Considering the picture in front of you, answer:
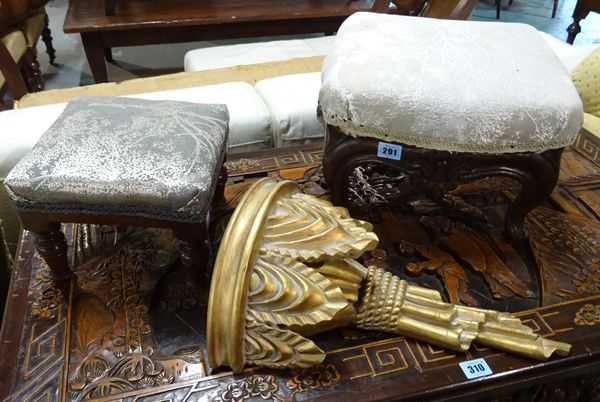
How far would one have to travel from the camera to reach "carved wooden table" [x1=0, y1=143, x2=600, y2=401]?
0.82 m

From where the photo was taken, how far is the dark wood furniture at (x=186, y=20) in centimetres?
223

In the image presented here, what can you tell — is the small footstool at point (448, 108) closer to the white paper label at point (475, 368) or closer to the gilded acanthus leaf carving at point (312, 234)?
the gilded acanthus leaf carving at point (312, 234)

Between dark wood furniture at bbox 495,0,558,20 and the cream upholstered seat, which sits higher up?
the cream upholstered seat

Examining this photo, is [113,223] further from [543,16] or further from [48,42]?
[543,16]

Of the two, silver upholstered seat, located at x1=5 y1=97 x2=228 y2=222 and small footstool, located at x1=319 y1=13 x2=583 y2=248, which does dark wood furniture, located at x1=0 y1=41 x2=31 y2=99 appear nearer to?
silver upholstered seat, located at x1=5 y1=97 x2=228 y2=222

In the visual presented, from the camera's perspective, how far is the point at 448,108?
92cm

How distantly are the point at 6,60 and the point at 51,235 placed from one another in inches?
39.7

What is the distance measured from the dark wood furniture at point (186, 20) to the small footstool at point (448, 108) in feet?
3.82

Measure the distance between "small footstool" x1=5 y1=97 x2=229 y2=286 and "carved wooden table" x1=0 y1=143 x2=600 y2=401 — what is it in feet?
0.34

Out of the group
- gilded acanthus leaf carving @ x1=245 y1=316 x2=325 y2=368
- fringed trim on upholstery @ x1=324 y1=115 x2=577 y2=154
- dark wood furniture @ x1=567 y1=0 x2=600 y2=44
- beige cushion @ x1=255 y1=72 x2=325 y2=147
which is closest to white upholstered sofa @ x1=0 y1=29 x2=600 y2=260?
beige cushion @ x1=255 y1=72 x2=325 y2=147

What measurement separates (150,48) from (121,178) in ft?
8.46

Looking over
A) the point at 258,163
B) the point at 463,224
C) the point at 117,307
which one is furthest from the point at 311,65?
the point at 117,307

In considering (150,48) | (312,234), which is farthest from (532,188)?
(150,48)

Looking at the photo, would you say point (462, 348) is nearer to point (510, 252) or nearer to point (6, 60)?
point (510, 252)
